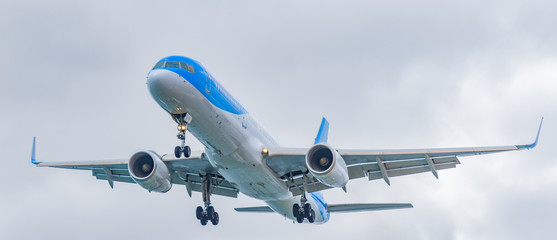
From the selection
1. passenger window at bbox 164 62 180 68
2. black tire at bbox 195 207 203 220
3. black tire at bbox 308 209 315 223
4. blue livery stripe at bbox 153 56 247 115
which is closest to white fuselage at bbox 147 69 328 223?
blue livery stripe at bbox 153 56 247 115

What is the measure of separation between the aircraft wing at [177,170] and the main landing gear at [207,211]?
1.68ft

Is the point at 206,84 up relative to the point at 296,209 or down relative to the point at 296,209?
up

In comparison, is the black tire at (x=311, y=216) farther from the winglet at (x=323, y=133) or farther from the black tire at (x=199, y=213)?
the winglet at (x=323, y=133)

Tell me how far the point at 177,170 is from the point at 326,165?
24.5 ft

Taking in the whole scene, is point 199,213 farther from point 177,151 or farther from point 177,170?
point 177,151

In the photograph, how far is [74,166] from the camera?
3691 centimetres

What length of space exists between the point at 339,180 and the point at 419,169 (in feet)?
14.8

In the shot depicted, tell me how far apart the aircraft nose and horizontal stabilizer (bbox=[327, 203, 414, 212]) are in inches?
503

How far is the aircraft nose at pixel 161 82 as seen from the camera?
2817cm

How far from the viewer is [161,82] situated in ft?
92.4

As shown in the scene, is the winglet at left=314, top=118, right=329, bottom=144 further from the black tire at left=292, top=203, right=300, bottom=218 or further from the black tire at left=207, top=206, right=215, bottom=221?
the black tire at left=207, top=206, right=215, bottom=221

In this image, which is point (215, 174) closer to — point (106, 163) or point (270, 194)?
point (270, 194)

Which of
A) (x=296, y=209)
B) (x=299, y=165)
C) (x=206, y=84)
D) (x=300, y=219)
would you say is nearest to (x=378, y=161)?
(x=299, y=165)

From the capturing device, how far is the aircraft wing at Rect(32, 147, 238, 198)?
34406 mm
